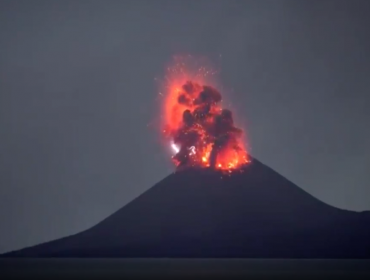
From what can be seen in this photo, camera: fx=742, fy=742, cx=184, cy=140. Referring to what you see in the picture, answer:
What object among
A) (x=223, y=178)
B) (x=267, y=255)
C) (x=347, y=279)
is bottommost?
(x=347, y=279)

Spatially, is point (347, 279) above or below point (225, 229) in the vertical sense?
below

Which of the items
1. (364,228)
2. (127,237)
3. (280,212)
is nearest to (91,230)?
(127,237)

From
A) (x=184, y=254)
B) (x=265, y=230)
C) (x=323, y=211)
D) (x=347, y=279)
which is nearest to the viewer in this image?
(x=347, y=279)

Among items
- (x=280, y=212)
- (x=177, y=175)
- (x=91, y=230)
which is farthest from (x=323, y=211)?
(x=91, y=230)

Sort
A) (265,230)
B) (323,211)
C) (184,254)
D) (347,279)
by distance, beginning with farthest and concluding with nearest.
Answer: (323,211)
(265,230)
(184,254)
(347,279)

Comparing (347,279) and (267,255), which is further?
(267,255)

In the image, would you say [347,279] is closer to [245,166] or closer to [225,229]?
[225,229]
